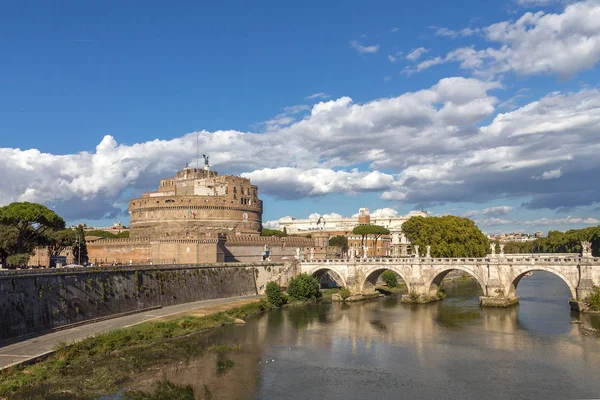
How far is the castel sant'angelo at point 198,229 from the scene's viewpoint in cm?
5822

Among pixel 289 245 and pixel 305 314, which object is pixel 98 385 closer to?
pixel 305 314

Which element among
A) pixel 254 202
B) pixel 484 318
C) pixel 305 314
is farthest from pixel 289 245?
pixel 484 318

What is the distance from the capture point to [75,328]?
3341cm

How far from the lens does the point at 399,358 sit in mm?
29969

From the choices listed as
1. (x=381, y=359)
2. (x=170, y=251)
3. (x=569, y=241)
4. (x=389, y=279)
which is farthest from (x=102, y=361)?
(x=569, y=241)

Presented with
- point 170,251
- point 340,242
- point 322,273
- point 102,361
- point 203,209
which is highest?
point 203,209

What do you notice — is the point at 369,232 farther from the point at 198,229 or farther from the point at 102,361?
the point at 102,361

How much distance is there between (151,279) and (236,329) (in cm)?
999

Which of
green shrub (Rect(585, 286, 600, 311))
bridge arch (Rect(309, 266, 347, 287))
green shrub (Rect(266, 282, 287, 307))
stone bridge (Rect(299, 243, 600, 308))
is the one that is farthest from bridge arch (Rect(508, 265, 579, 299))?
green shrub (Rect(266, 282, 287, 307))

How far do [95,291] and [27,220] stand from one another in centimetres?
1329

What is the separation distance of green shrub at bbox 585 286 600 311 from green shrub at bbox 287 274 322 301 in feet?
76.7

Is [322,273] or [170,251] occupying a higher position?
[170,251]

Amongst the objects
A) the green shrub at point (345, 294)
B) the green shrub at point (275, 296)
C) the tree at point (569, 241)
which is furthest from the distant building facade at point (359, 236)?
the tree at point (569, 241)

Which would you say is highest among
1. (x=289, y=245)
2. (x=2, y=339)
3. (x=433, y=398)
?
(x=289, y=245)
